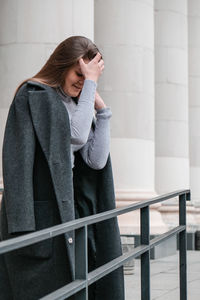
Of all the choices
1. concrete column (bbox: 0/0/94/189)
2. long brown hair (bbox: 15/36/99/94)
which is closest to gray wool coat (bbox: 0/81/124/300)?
long brown hair (bbox: 15/36/99/94)

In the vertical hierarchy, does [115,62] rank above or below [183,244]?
above

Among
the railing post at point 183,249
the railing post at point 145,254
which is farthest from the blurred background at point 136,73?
the railing post at point 145,254

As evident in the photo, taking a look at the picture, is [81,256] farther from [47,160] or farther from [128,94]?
[128,94]

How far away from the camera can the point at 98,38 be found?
1210cm

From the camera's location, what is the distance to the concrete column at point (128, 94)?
38.5 ft

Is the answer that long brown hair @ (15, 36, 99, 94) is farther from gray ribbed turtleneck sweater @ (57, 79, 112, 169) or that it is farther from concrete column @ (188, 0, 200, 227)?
concrete column @ (188, 0, 200, 227)

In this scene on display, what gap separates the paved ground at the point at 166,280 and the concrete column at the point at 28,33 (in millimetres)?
2507

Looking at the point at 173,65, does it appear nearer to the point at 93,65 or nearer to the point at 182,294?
the point at 182,294

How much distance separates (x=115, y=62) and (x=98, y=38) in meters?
0.56

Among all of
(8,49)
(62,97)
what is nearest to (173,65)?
(8,49)

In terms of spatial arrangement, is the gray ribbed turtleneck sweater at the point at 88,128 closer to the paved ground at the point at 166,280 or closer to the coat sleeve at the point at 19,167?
the coat sleeve at the point at 19,167

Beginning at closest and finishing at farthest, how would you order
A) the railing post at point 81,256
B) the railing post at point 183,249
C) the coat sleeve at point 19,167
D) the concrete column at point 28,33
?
1. the railing post at point 81,256
2. the coat sleeve at point 19,167
3. the railing post at point 183,249
4. the concrete column at point 28,33

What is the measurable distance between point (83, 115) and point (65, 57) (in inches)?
13.0

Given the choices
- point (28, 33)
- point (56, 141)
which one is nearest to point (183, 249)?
point (56, 141)
